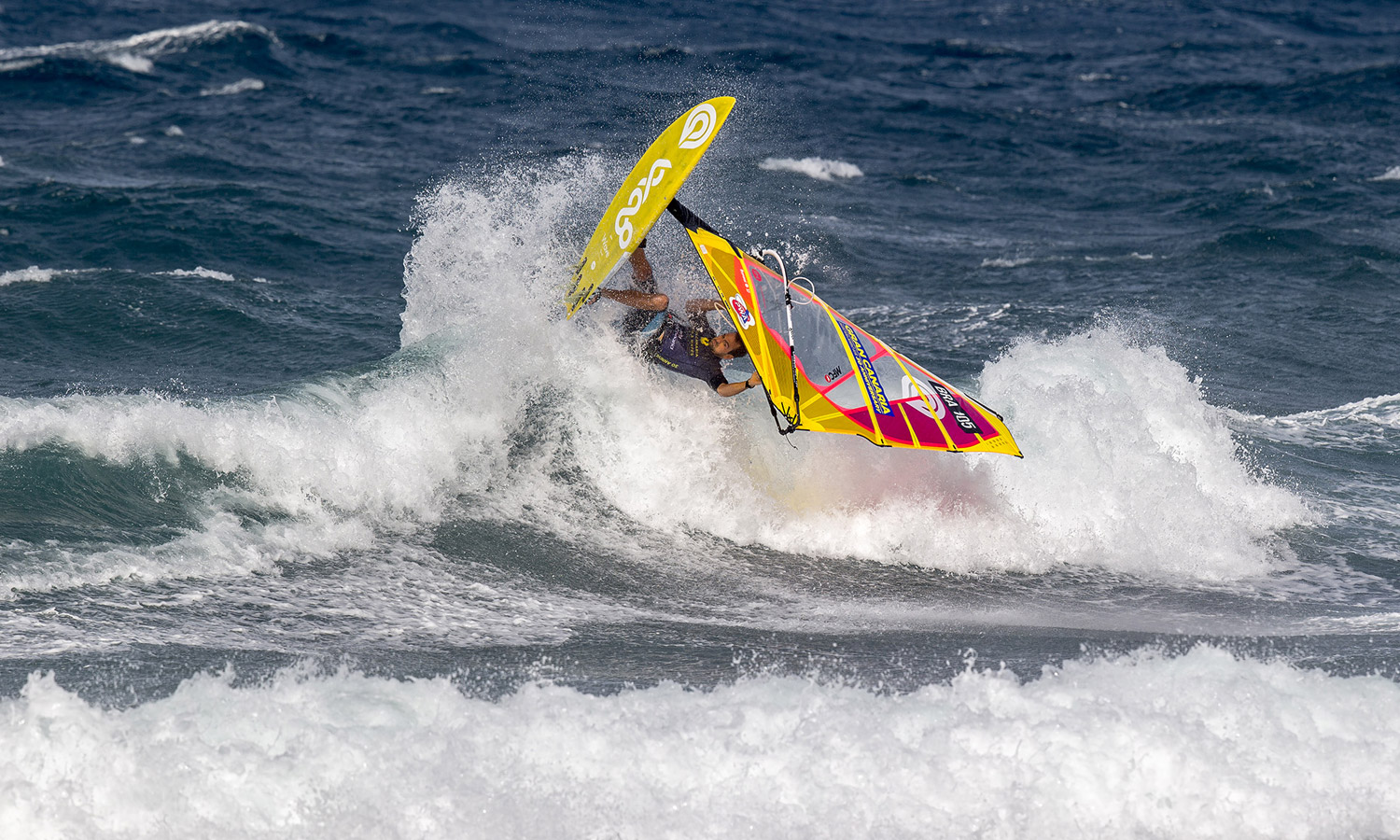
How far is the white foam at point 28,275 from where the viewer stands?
14.8 meters

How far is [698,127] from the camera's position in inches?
357

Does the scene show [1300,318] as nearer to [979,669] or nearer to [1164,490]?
[1164,490]

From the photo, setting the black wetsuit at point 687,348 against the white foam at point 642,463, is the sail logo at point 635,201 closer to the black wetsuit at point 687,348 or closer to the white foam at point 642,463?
the black wetsuit at point 687,348

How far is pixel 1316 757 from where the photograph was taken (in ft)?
20.3

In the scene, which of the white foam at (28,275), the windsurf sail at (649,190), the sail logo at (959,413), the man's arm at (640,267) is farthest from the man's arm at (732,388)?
the white foam at (28,275)

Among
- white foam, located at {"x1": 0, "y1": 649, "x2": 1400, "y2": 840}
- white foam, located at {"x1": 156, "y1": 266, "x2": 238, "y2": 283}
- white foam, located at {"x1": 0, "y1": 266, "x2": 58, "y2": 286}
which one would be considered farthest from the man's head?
white foam, located at {"x1": 0, "y1": 266, "x2": 58, "y2": 286}

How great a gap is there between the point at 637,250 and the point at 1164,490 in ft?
16.2

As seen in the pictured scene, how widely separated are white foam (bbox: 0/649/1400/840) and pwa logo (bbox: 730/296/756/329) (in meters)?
3.12

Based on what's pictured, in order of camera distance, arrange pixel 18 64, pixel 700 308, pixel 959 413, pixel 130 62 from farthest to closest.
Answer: pixel 130 62 → pixel 18 64 → pixel 700 308 → pixel 959 413

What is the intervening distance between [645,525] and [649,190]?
264cm

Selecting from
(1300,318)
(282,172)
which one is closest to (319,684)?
(1300,318)

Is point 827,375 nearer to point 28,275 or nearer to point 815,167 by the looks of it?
point 28,275

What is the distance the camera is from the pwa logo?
352 inches

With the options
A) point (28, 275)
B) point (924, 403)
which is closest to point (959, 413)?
point (924, 403)
